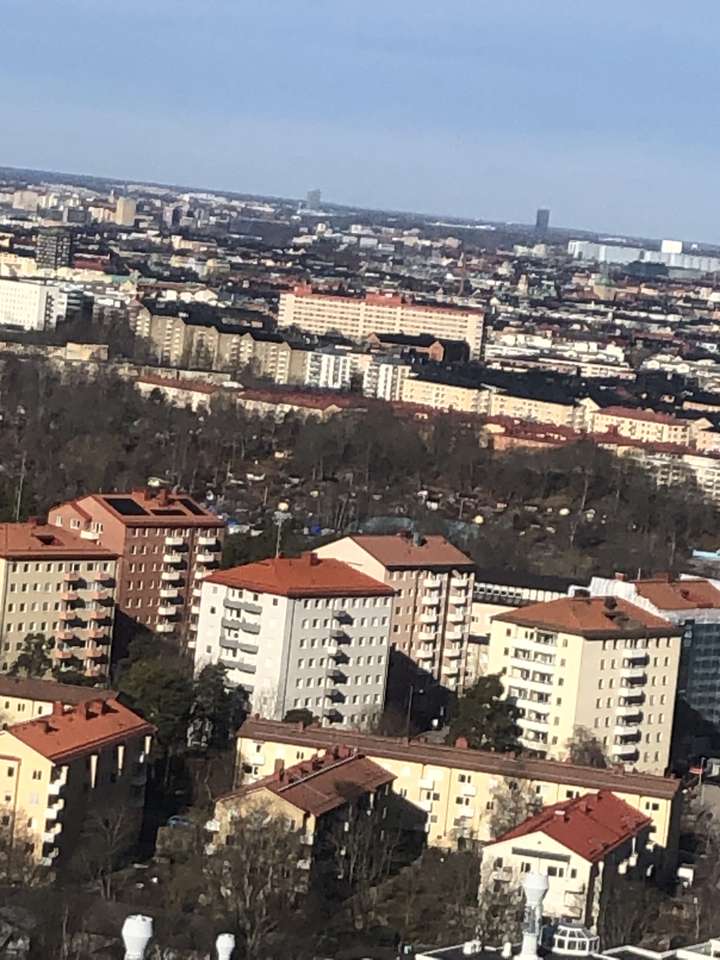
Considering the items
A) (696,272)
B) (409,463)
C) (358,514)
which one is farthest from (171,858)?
(696,272)

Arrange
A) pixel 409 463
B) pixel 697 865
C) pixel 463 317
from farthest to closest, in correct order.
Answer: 1. pixel 463 317
2. pixel 409 463
3. pixel 697 865

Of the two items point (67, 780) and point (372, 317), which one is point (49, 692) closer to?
point (67, 780)

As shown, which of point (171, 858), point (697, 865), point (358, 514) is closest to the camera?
point (171, 858)

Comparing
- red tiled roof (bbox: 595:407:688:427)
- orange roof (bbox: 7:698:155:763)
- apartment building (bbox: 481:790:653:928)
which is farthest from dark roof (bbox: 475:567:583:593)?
red tiled roof (bbox: 595:407:688:427)

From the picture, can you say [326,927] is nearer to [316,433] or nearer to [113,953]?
[113,953]

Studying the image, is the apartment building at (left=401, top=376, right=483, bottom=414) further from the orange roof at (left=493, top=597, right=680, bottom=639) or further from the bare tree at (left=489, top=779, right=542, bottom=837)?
the bare tree at (left=489, top=779, right=542, bottom=837)

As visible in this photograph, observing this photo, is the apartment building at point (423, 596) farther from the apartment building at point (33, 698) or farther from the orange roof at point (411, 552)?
the apartment building at point (33, 698)
